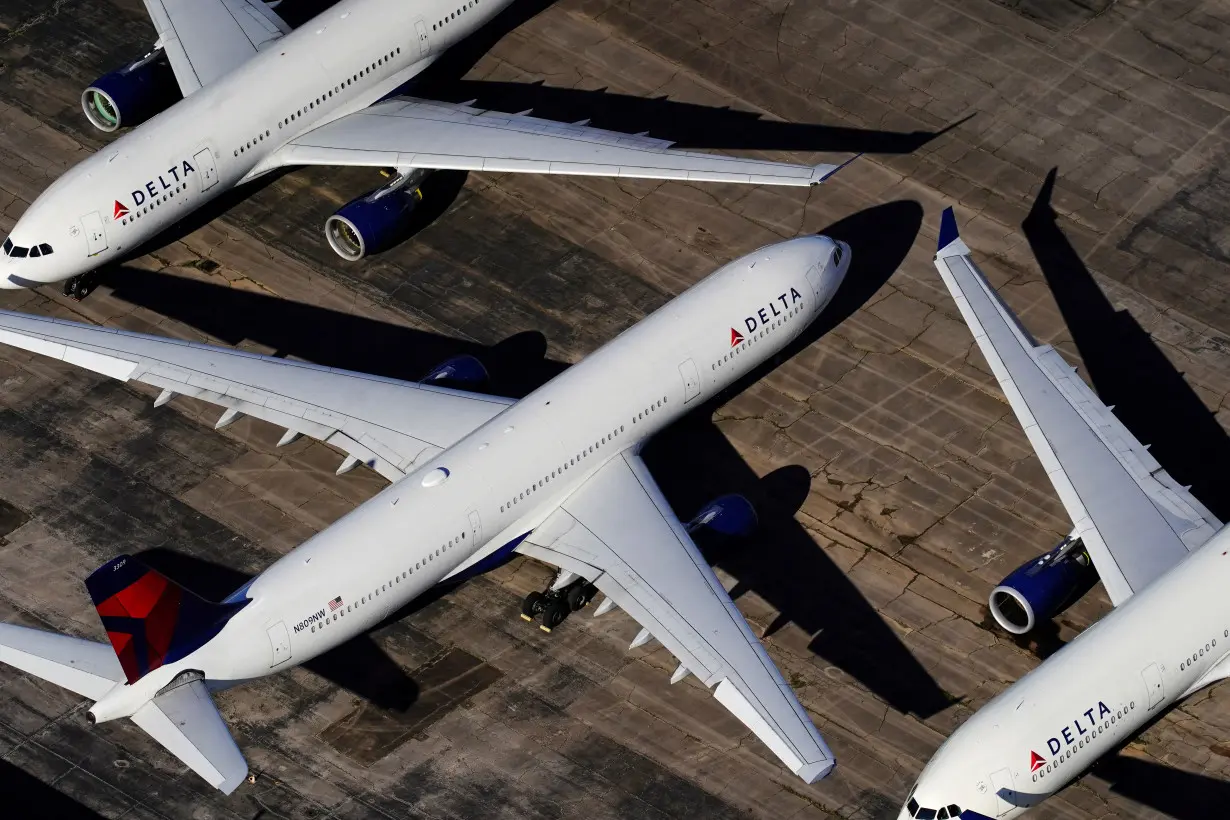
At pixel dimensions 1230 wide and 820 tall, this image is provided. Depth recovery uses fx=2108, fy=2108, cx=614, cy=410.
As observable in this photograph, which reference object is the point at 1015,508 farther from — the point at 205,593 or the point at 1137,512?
the point at 205,593

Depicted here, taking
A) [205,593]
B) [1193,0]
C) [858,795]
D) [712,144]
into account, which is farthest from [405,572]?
[1193,0]

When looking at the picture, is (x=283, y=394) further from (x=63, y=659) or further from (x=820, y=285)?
(x=820, y=285)

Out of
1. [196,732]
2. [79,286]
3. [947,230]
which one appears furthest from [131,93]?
[196,732]

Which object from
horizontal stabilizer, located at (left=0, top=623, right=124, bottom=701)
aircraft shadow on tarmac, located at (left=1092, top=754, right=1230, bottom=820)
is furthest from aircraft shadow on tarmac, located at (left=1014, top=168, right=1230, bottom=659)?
horizontal stabilizer, located at (left=0, top=623, right=124, bottom=701)

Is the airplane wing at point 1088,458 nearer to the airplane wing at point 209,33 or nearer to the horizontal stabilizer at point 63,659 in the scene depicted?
the horizontal stabilizer at point 63,659

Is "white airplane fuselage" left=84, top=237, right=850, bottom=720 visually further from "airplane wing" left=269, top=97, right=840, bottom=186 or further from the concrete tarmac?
"airplane wing" left=269, top=97, right=840, bottom=186

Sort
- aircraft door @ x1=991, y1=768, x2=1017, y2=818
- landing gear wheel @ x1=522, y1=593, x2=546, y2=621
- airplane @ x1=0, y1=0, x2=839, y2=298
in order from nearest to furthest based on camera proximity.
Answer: aircraft door @ x1=991, y1=768, x2=1017, y2=818 < landing gear wheel @ x1=522, y1=593, x2=546, y2=621 < airplane @ x1=0, y1=0, x2=839, y2=298

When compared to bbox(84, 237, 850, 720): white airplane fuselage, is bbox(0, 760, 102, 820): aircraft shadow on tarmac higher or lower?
lower
